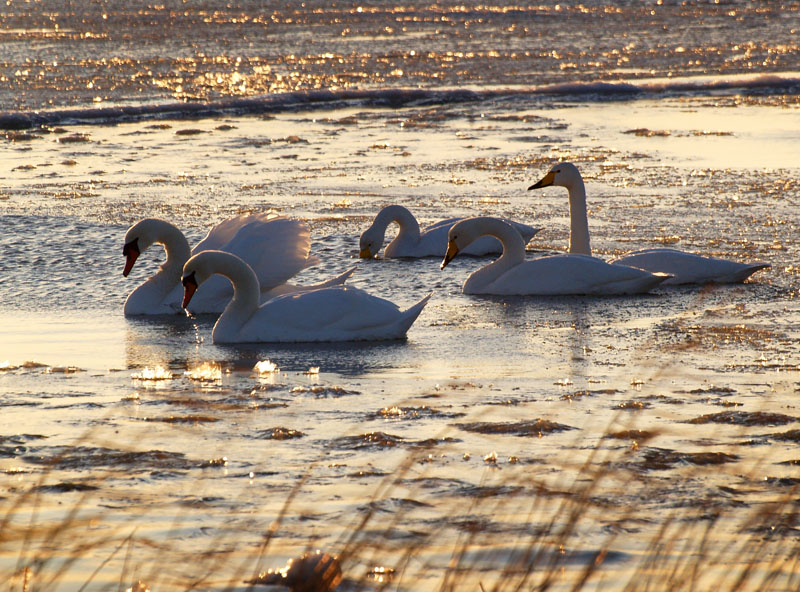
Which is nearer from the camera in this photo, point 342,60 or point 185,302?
point 185,302

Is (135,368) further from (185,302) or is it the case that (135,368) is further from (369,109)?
(369,109)

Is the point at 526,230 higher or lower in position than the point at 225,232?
lower

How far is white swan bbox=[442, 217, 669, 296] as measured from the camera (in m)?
8.68

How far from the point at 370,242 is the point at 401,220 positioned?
0.37 m

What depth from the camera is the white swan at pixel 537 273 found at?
8680 mm

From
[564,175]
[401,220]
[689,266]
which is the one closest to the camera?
[689,266]

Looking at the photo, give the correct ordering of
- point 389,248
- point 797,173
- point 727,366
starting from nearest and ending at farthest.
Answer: point 727,366, point 389,248, point 797,173

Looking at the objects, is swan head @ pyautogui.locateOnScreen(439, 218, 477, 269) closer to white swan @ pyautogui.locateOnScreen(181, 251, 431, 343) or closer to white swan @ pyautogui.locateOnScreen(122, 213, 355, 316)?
white swan @ pyautogui.locateOnScreen(122, 213, 355, 316)

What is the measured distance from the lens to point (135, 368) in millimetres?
6789

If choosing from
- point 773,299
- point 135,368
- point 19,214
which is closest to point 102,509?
point 135,368

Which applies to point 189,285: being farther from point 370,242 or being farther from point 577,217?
point 577,217

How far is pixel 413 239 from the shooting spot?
10398mm

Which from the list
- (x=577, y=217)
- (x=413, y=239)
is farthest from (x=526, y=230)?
(x=413, y=239)

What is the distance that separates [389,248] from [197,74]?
13.5 m
